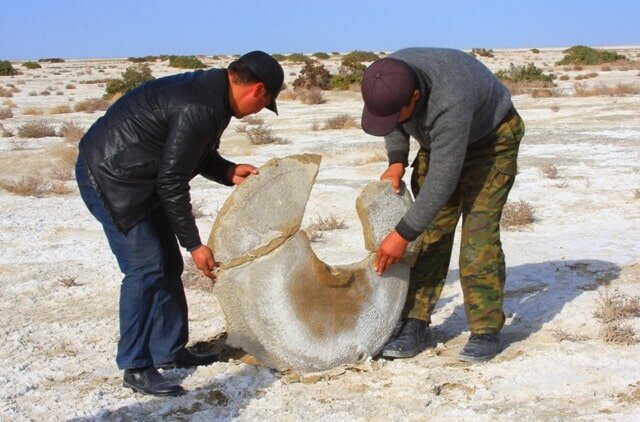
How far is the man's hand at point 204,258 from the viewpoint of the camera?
134 inches

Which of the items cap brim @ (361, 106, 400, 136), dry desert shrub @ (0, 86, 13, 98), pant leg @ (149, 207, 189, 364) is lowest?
dry desert shrub @ (0, 86, 13, 98)

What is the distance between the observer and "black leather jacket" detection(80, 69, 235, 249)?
3.18 meters

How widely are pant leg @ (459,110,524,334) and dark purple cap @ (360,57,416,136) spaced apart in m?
0.69

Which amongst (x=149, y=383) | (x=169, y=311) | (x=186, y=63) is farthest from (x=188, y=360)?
(x=186, y=63)

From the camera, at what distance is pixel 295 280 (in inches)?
142

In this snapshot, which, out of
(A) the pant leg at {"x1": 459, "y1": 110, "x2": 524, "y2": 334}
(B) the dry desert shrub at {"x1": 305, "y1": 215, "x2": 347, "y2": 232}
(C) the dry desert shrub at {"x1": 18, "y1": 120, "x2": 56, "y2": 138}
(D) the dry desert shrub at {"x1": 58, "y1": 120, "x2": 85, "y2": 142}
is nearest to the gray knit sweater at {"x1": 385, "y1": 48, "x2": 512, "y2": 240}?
(A) the pant leg at {"x1": 459, "y1": 110, "x2": 524, "y2": 334}

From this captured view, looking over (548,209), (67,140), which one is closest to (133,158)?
(548,209)

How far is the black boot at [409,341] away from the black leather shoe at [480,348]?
0.85 feet

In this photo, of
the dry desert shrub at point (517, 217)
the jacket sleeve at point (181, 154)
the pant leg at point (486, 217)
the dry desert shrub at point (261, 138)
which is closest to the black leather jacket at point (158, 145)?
the jacket sleeve at point (181, 154)

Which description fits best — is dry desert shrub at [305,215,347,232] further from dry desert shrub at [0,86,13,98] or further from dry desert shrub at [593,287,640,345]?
dry desert shrub at [0,86,13,98]

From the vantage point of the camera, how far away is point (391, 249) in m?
3.46

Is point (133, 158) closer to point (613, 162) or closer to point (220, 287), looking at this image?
point (220, 287)

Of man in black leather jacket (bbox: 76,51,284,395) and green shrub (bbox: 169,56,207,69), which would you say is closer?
man in black leather jacket (bbox: 76,51,284,395)

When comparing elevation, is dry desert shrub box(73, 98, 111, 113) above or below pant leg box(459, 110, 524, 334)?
below
